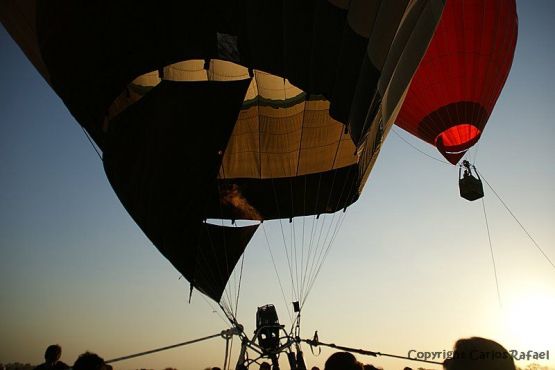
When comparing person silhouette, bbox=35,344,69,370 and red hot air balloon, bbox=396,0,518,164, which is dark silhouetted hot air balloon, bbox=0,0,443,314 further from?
red hot air balloon, bbox=396,0,518,164

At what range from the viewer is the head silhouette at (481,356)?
1.28 metres

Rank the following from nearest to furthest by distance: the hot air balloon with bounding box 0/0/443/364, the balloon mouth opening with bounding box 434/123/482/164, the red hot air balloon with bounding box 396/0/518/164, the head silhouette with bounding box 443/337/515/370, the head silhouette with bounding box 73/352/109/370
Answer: the head silhouette with bounding box 443/337/515/370
the head silhouette with bounding box 73/352/109/370
the hot air balloon with bounding box 0/0/443/364
the red hot air balloon with bounding box 396/0/518/164
the balloon mouth opening with bounding box 434/123/482/164

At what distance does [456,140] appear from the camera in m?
10.7

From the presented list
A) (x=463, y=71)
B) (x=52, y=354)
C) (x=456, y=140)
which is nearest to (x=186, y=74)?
(x=52, y=354)

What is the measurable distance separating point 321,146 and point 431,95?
4279mm

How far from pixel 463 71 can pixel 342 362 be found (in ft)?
32.3

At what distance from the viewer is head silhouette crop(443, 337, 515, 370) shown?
128 centimetres

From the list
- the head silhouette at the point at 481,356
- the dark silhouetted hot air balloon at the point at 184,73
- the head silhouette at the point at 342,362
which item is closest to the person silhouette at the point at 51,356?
the head silhouette at the point at 342,362

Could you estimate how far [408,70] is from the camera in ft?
15.6

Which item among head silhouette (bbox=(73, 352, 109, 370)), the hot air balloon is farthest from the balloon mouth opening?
head silhouette (bbox=(73, 352, 109, 370))

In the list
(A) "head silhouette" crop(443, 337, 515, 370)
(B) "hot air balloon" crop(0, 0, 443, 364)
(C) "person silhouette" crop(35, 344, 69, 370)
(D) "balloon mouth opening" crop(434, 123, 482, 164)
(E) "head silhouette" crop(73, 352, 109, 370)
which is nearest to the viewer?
(A) "head silhouette" crop(443, 337, 515, 370)

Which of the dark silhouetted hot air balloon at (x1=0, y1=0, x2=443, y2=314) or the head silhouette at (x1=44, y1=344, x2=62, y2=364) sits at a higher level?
the dark silhouetted hot air balloon at (x1=0, y1=0, x2=443, y2=314)

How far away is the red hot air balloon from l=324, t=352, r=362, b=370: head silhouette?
935 centimetres

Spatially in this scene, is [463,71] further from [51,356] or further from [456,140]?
[51,356]
